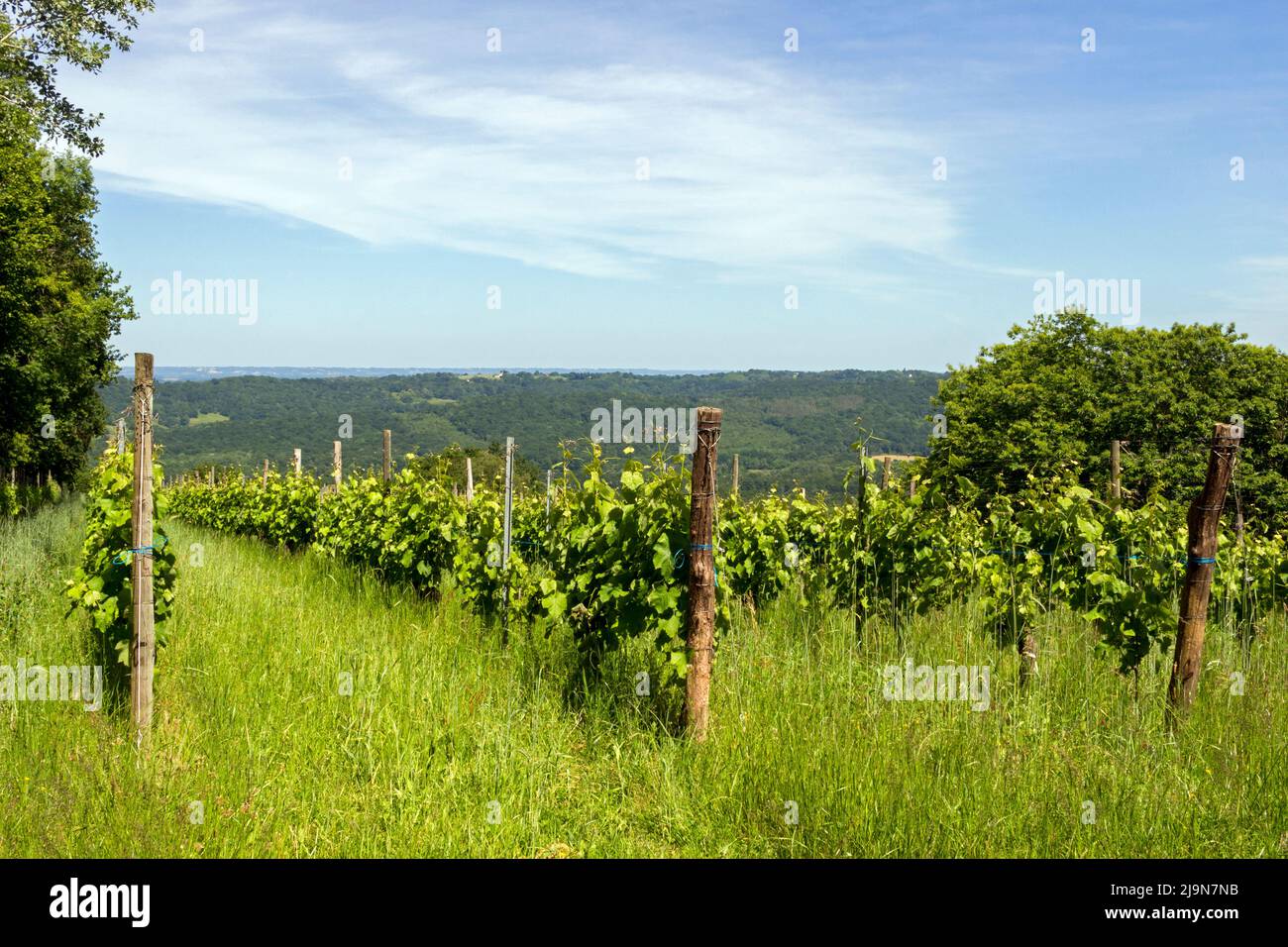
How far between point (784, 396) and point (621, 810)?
176756 mm

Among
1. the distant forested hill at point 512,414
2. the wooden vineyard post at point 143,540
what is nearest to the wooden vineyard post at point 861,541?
the wooden vineyard post at point 143,540

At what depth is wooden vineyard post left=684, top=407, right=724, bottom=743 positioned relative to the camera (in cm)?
531

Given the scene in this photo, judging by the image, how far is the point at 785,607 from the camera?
30.3 feet

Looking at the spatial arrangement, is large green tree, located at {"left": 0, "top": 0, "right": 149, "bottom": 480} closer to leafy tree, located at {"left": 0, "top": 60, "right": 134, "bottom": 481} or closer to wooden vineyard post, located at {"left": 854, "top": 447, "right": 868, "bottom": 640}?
leafy tree, located at {"left": 0, "top": 60, "right": 134, "bottom": 481}

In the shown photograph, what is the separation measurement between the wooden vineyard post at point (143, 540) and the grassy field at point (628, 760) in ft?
Answer: 1.13

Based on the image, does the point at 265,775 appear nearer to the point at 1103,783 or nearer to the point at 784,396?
the point at 1103,783

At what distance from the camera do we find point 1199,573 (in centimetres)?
575

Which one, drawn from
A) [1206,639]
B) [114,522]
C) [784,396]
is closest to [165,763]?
[114,522]

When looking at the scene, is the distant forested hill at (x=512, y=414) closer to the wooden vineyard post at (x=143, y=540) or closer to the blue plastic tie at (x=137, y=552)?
the blue plastic tie at (x=137, y=552)

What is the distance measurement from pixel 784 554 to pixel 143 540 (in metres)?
6.46

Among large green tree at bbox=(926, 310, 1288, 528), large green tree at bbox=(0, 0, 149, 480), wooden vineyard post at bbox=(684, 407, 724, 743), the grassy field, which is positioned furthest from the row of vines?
large green tree at bbox=(926, 310, 1288, 528)

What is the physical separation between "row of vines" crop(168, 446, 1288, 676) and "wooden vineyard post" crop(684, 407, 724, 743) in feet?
0.48

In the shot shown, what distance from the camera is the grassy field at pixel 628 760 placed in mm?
4215
